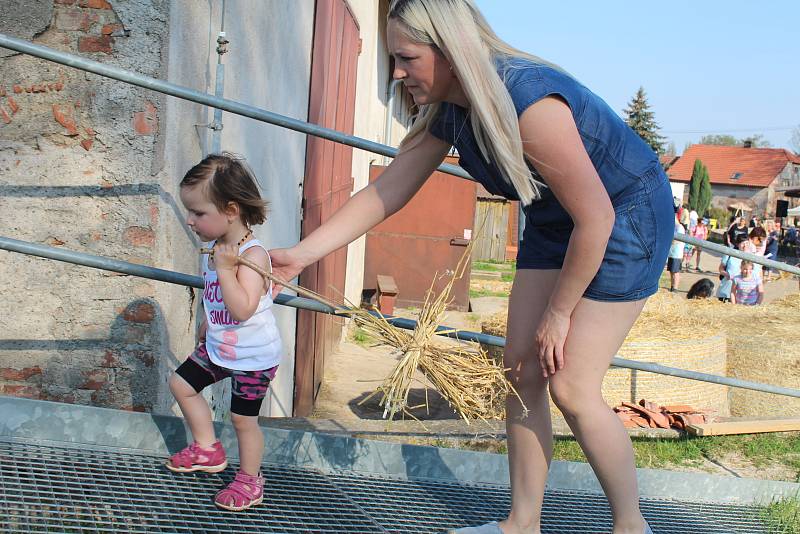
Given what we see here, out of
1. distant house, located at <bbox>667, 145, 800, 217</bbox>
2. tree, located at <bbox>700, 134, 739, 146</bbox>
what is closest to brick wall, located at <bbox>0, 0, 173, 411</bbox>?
distant house, located at <bbox>667, 145, 800, 217</bbox>

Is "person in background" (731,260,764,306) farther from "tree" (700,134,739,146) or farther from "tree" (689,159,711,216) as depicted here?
"tree" (700,134,739,146)

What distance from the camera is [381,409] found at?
828 centimetres

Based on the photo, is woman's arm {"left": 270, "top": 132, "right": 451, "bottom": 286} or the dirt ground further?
the dirt ground

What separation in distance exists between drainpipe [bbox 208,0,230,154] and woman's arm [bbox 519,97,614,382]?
1653 mm

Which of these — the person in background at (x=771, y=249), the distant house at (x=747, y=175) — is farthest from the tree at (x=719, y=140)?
the person in background at (x=771, y=249)

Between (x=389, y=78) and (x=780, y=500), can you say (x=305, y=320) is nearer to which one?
(x=780, y=500)

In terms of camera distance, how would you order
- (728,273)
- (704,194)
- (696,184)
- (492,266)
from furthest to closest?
(704,194) < (696,184) < (492,266) < (728,273)

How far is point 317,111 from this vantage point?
673 cm

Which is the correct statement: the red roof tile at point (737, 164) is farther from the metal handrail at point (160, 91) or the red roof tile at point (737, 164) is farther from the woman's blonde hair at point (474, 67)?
the woman's blonde hair at point (474, 67)

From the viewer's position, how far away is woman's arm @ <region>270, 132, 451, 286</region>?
9.24 ft

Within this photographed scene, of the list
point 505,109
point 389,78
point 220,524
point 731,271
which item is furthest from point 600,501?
point 389,78

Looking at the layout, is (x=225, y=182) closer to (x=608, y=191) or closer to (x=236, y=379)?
(x=236, y=379)

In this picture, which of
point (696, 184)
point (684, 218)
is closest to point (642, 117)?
point (696, 184)

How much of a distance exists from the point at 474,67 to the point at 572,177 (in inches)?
14.6
